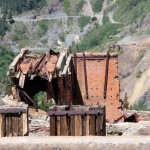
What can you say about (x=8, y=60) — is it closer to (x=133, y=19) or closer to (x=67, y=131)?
(x=133, y=19)

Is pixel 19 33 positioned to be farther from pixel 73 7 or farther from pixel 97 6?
pixel 97 6

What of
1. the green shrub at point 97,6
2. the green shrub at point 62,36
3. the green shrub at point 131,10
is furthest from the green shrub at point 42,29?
the green shrub at point 131,10

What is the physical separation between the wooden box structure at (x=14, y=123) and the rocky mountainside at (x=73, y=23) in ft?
249

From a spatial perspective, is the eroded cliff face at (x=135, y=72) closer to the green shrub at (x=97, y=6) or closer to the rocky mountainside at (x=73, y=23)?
the rocky mountainside at (x=73, y=23)

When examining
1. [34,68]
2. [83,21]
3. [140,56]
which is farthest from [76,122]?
[83,21]

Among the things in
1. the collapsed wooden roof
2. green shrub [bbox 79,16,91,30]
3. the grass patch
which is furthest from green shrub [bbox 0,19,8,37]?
the collapsed wooden roof

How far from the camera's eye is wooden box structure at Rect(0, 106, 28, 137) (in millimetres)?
7273

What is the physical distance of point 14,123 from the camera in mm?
7301

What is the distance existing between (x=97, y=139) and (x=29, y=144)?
58 cm

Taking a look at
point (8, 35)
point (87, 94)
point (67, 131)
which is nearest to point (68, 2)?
point (8, 35)

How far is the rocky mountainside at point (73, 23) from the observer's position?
103 m

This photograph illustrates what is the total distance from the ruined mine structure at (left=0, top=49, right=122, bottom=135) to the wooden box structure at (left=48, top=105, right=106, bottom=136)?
711 centimetres

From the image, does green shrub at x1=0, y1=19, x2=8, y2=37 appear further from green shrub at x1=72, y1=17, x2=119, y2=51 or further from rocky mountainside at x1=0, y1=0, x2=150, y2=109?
green shrub at x1=72, y1=17, x2=119, y2=51

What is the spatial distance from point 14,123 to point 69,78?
8.09 meters
